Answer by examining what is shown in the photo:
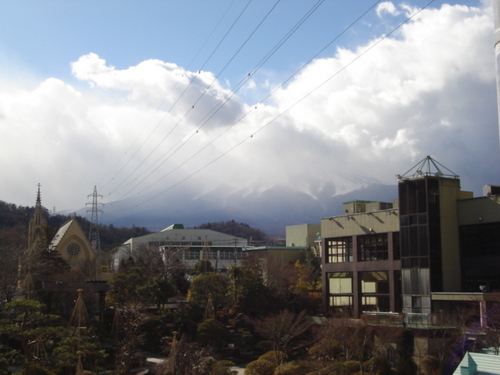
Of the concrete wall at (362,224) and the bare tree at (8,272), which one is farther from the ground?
the concrete wall at (362,224)

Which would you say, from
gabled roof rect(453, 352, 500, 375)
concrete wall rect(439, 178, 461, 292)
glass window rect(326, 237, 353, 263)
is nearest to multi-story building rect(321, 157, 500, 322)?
concrete wall rect(439, 178, 461, 292)

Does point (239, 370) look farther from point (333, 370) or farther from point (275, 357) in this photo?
point (333, 370)

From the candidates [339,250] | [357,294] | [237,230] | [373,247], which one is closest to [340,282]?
[339,250]

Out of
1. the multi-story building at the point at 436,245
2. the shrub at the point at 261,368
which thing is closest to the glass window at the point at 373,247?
the multi-story building at the point at 436,245

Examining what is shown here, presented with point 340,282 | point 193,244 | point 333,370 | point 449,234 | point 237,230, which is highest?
point 237,230

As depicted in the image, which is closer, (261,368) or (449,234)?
(261,368)

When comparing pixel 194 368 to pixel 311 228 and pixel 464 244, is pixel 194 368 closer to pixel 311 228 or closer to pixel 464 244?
pixel 464 244

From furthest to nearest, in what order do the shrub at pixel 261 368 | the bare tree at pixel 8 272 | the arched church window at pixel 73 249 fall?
the arched church window at pixel 73 249 < the bare tree at pixel 8 272 < the shrub at pixel 261 368

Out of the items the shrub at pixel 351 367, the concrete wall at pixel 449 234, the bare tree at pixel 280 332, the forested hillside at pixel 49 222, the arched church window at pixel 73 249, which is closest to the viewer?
the shrub at pixel 351 367

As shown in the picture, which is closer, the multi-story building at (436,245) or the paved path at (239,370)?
the paved path at (239,370)

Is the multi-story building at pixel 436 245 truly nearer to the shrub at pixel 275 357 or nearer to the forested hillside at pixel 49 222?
the shrub at pixel 275 357

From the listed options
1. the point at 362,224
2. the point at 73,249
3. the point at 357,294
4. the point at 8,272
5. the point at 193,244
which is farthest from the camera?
the point at 193,244

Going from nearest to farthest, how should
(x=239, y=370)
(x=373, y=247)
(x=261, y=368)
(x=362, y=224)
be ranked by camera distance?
(x=261, y=368)
(x=239, y=370)
(x=373, y=247)
(x=362, y=224)

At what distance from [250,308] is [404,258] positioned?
11.8 meters
